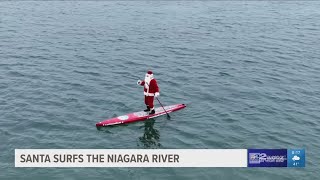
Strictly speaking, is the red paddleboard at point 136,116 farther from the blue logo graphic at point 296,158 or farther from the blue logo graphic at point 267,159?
the blue logo graphic at point 296,158

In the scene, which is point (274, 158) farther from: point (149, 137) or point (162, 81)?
point (162, 81)

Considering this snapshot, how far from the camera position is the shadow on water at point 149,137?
2142 centimetres

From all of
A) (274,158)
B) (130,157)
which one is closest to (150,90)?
(130,157)

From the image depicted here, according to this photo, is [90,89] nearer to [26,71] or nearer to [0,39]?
[26,71]

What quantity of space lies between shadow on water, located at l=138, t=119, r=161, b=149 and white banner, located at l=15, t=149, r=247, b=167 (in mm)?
995

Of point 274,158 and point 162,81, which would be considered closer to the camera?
point 274,158

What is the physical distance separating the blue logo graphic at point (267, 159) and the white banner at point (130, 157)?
415 mm

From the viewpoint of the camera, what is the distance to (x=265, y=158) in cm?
1881

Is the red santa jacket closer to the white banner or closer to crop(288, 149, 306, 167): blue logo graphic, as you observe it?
the white banner

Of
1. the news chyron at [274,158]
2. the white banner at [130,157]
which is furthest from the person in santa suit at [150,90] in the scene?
the news chyron at [274,158]

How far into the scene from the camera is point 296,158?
19203 mm

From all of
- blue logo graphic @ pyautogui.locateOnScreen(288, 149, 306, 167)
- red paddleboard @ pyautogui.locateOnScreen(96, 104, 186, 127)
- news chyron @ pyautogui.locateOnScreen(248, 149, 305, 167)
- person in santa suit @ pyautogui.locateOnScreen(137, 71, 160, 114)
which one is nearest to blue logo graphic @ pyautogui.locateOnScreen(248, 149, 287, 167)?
news chyron @ pyautogui.locateOnScreen(248, 149, 305, 167)

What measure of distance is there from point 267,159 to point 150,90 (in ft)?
26.4

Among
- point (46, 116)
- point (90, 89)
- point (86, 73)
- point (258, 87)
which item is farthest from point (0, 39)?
point (258, 87)
